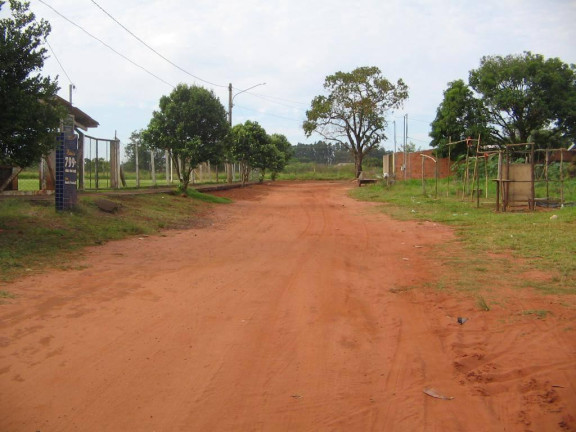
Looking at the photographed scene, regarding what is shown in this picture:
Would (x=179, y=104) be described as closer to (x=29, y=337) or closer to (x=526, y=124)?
(x=29, y=337)

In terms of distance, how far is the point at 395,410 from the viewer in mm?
3818

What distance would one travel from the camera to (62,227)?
1055 centimetres

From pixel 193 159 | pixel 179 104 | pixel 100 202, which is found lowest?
pixel 100 202

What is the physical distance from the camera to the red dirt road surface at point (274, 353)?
3.70m

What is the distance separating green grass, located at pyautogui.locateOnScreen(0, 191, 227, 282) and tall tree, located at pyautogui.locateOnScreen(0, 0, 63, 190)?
1309 mm

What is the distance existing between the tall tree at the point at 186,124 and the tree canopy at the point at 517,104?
1720cm

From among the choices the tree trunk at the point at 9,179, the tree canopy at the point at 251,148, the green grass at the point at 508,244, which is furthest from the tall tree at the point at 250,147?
the tree trunk at the point at 9,179

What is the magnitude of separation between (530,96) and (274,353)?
30467 millimetres

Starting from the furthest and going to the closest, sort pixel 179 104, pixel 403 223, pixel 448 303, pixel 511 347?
pixel 179 104, pixel 403 223, pixel 448 303, pixel 511 347

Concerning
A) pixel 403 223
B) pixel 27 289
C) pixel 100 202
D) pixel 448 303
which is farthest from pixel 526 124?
pixel 27 289

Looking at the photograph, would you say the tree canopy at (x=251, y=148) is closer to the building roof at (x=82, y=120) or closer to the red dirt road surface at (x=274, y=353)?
the building roof at (x=82, y=120)

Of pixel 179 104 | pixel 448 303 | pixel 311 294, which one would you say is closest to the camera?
pixel 448 303

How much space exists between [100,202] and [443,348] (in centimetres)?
1041

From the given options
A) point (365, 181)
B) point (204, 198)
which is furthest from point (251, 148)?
point (204, 198)
